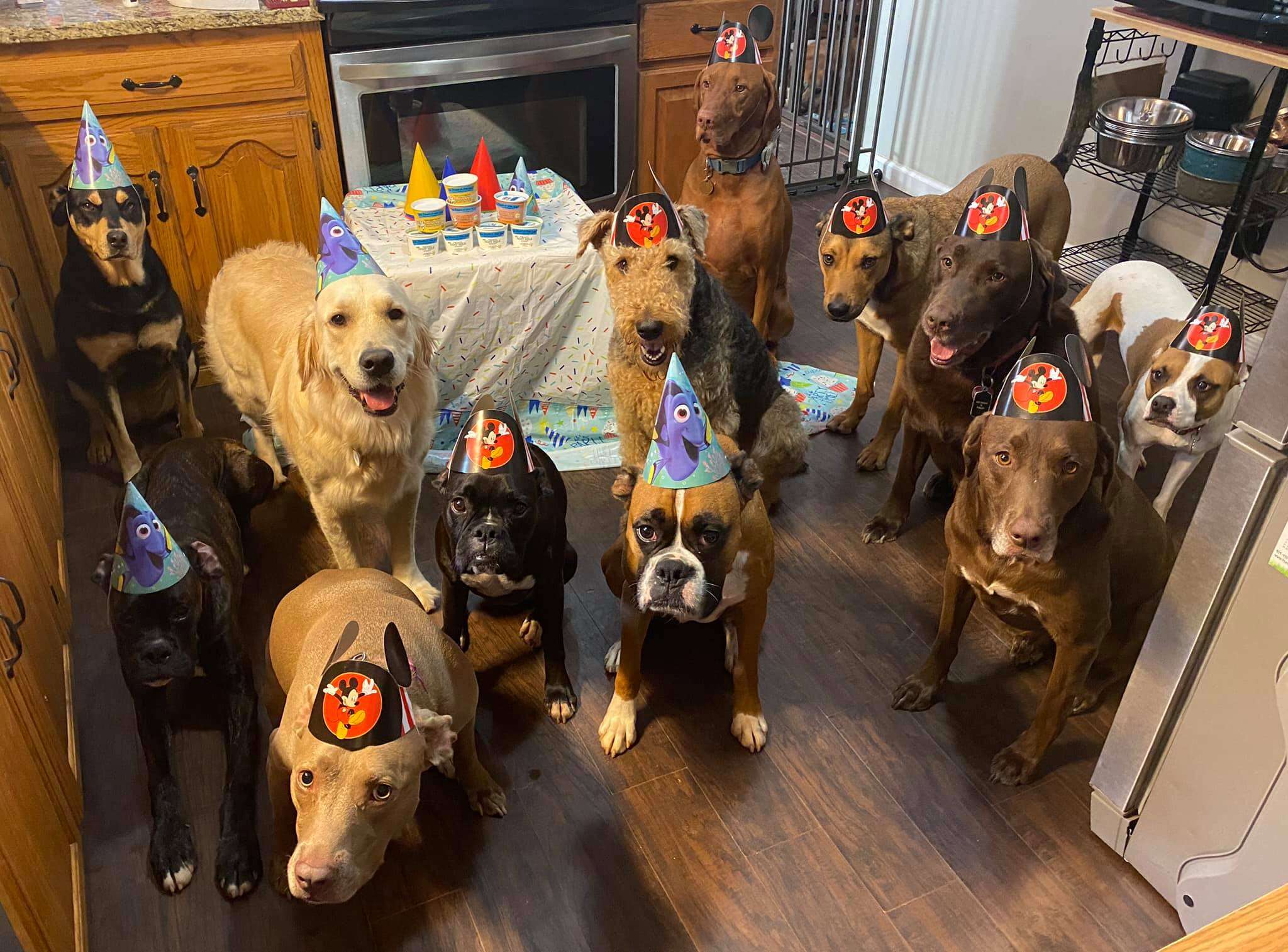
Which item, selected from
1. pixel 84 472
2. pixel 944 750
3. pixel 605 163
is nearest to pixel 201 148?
pixel 84 472

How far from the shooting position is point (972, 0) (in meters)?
4.98

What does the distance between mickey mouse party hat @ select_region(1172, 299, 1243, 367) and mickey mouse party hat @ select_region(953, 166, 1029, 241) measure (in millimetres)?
656

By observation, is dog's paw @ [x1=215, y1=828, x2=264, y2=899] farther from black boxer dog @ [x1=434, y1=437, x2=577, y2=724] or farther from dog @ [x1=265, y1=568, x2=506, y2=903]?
black boxer dog @ [x1=434, y1=437, x2=577, y2=724]

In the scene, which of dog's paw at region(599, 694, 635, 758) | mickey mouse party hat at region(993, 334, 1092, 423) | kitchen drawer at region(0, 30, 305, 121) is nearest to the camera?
mickey mouse party hat at region(993, 334, 1092, 423)

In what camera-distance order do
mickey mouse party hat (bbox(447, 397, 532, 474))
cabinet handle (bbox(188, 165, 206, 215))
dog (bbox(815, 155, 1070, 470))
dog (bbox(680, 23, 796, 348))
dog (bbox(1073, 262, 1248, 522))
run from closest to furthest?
1. mickey mouse party hat (bbox(447, 397, 532, 474))
2. dog (bbox(1073, 262, 1248, 522))
3. dog (bbox(815, 155, 1070, 470))
4. dog (bbox(680, 23, 796, 348))
5. cabinet handle (bbox(188, 165, 206, 215))

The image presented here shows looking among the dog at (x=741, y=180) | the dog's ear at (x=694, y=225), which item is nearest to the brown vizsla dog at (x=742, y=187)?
the dog at (x=741, y=180)

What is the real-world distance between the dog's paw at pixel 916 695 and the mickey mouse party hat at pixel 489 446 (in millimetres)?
1237

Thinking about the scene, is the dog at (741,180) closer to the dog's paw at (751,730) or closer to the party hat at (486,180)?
the party hat at (486,180)

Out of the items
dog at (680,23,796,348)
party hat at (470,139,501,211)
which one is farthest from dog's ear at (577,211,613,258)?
party hat at (470,139,501,211)

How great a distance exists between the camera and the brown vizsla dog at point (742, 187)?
134 inches

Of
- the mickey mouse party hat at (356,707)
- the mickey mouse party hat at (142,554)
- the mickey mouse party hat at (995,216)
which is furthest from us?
the mickey mouse party hat at (995,216)

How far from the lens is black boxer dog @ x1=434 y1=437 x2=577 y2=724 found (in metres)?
2.08

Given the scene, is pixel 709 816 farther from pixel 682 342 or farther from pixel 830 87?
pixel 830 87

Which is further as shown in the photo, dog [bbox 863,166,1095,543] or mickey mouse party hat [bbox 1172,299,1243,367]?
mickey mouse party hat [bbox 1172,299,1243,367]
